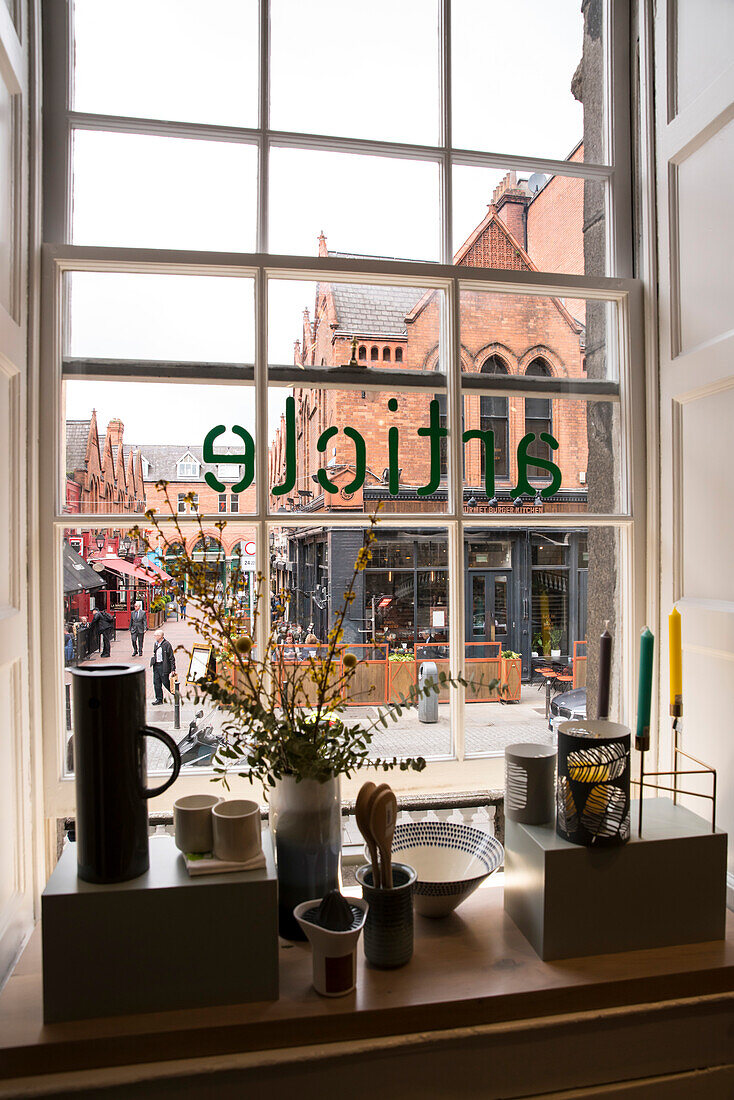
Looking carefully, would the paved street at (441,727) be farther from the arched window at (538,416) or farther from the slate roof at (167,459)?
the arched window at (538,416)

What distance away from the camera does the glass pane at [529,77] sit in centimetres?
177

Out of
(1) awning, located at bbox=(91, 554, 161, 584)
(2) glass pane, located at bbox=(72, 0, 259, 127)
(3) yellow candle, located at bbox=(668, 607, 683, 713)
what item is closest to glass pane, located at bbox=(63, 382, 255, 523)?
(1) awning, located at bbox=(91, 554, 161, 584)

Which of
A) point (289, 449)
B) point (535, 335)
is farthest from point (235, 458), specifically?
point (535, 335)

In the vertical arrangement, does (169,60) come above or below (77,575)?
above

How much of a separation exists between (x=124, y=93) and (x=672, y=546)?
163cm

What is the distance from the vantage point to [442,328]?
1.74 m

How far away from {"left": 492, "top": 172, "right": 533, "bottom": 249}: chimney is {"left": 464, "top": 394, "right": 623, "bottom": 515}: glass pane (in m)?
0.41

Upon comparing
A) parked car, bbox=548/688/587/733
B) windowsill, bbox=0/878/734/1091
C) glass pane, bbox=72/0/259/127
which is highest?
glass pane, bbox=72/0/259/127

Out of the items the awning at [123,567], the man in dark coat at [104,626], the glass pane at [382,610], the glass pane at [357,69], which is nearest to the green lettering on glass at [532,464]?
the glass pane at [382,610]

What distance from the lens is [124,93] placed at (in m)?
1.62

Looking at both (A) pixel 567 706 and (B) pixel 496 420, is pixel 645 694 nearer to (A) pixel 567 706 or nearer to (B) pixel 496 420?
(A) pixel 567 706

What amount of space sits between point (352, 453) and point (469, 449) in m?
0.29

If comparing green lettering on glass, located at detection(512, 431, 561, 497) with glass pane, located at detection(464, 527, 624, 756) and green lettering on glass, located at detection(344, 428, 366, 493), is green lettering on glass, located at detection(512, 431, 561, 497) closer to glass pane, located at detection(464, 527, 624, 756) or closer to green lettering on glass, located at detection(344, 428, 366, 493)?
glass pane, located at detection(464, 527, 624, 756)

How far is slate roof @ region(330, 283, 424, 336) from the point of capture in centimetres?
170
